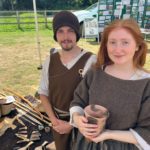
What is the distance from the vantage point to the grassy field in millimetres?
6461

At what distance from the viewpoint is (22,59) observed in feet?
29.1

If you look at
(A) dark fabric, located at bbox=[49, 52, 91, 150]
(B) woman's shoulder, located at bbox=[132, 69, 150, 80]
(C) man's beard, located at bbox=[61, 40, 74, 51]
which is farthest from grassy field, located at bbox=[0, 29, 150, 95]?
(B) woman's shoulder, located at bbox=[132, 69, 150, 80]

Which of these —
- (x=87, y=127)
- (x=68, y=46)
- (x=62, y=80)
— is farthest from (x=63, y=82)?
(x=87, y=127)

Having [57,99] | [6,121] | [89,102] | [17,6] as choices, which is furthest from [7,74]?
[17,6]

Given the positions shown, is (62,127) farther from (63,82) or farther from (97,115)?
(97,115)

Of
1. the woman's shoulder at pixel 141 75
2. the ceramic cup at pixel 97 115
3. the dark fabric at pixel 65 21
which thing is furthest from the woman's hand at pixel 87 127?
the dark fabric at pixel 65 21

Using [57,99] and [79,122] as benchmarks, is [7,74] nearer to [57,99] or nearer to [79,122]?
[57,99]

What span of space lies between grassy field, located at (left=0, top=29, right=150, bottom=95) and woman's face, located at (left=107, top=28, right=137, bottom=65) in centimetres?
429

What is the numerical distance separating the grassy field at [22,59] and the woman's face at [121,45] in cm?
429

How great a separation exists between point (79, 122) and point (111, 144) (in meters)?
0.23

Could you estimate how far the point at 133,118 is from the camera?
168cm

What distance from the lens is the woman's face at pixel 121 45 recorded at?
166 centimetres

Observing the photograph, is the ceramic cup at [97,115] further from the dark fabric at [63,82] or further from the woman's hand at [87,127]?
the dark fabric at [63,82]

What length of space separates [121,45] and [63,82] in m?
0.64
